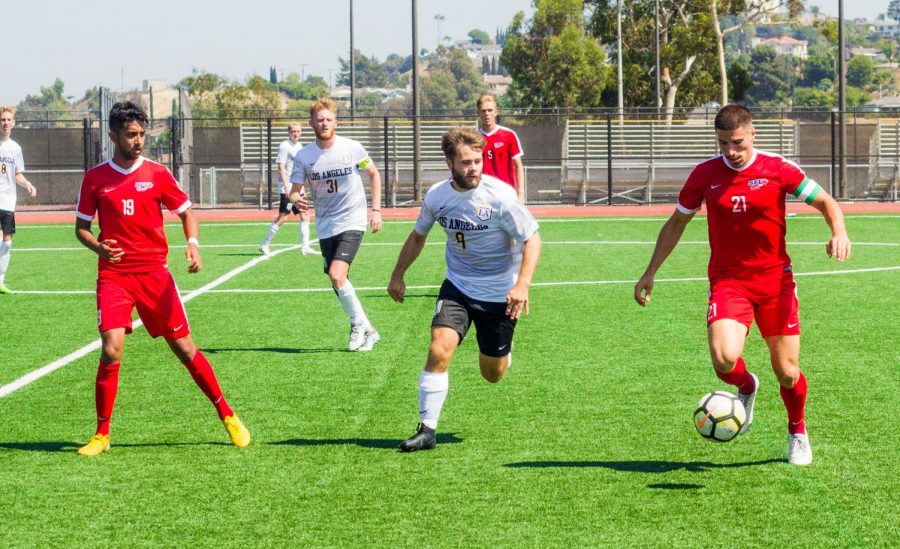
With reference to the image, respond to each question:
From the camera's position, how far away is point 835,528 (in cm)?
559

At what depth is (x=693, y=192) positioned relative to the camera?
6.88 metres

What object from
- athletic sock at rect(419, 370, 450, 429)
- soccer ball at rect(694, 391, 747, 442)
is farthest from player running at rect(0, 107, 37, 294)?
soccer ball at rect(694, 391, 747, 442)

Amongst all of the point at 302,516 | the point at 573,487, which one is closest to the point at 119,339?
the point at 302,516

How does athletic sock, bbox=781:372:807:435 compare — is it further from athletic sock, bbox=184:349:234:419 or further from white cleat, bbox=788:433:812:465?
athletic sock, bbox=184:349:234:419

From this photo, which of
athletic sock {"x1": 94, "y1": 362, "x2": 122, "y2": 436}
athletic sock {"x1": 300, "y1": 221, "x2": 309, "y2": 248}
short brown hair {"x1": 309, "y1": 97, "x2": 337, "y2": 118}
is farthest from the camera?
athletic sock {"x1": 300, "y1": 221, "x2": 309, "y2": 248}

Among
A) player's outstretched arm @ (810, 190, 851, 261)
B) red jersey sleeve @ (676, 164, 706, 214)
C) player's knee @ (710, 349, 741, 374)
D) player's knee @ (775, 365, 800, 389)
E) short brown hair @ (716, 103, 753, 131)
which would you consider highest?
short brown hair @ (716, 103, 753, 131)

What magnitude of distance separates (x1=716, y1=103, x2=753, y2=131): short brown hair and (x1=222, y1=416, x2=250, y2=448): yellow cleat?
3.30m

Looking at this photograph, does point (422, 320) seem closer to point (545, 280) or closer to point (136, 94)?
point (545, 280)

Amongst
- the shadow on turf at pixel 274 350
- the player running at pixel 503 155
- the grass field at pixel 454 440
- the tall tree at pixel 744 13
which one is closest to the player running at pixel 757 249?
the grass field at pixel 454 440

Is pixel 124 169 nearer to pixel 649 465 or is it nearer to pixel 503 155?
pixel 649 465

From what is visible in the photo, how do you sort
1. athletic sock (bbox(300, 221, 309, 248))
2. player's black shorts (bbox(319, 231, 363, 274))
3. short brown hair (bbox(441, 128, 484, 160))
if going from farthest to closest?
athletic sock (bbox(300, 221, 309, 248)) < player's black shorts (bbox(319, 231, 363, 274)) < short brown hair (bbox(441, 128, 484, 160))

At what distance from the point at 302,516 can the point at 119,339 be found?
2035mm

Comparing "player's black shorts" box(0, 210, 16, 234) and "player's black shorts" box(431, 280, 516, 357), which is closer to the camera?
"player's black shorts" box(431, 280, 516, 357)

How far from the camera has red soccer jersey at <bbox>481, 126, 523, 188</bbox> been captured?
44.9ft
